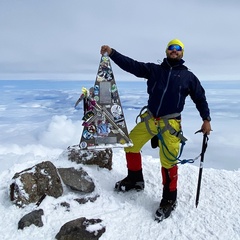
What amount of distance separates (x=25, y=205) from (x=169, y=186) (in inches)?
116

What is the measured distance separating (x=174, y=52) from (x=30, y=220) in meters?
4.26

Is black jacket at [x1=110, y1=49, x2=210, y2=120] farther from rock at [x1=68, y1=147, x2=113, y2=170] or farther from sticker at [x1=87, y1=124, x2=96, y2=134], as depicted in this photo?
rock at [x1=68, y1=147, x2=113, y2=170]

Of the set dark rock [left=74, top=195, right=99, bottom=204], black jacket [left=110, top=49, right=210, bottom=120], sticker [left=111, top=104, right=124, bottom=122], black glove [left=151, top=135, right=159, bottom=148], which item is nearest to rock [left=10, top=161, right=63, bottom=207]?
dark rock [left=74, top=195, right=99, bottom=204]

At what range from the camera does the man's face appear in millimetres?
5797

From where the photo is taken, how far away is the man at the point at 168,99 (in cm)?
579

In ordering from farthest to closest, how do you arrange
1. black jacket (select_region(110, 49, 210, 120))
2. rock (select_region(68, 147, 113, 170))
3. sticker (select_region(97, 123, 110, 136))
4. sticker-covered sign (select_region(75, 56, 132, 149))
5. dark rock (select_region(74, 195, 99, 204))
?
rock (select_region(68, 147, 113, 170)) < sticker (select_region(97, 123, 110, 136)) < sticker-covered sign (select_region(75, 56, 132, 149)) < dark rock (select_region(74, 195, 99, 204)) < black jacket (select_region(110, 49, 210, 120))

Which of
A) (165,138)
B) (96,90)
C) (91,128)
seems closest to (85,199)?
(91,128)

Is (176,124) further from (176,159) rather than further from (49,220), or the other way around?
(49,220)

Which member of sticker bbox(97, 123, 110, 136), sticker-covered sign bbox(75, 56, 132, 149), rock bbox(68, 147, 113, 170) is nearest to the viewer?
sticker-covered sign bbox(75, 56, 132, 149)

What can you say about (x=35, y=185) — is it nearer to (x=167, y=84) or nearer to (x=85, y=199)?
(x=85, y=199)

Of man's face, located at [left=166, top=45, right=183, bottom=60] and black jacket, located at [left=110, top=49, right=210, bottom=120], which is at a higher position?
man's face, located at [left=166, top=45, right=183, bottom=60]

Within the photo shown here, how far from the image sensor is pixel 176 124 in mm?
5977

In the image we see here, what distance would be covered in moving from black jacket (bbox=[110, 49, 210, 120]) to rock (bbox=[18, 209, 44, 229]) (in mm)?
3055

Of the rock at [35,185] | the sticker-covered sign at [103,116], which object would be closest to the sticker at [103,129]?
the sticker-covered sign at [103,116]
